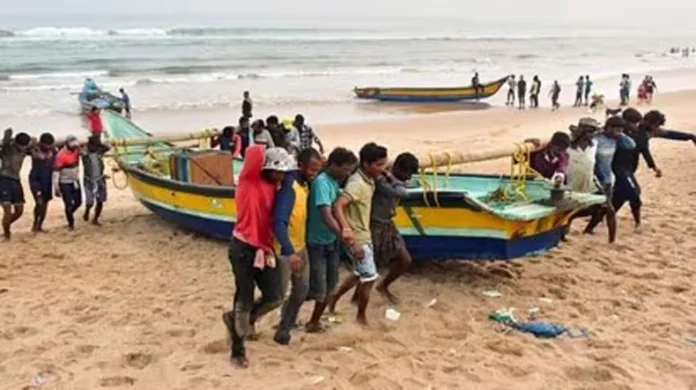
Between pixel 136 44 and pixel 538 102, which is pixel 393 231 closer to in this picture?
pixel 538 102

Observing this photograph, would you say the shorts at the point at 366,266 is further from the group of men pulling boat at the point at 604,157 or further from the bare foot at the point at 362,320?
the group of men pulling boat at the point at 604,157

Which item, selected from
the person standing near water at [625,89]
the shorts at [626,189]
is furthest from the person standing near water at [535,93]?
the shorts at [626,189]

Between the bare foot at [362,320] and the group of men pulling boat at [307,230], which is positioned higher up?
the group of men pulling boat at [307,230]

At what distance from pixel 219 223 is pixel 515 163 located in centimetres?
320

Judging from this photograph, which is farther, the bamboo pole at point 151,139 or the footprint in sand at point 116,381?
the bamboo pole at point 151,139

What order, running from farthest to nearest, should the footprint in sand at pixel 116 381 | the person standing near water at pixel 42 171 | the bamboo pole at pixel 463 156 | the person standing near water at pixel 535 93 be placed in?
the person standing near water at pixel 535 93, the person standing near water at pixel 42 171, the bamboo pole at pixel 463 156, the footprint in sand at pixel 116 381

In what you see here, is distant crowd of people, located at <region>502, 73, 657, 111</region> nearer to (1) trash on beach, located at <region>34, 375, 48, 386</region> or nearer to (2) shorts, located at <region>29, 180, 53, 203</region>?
(2) shorts, located at <region>29, 180, 53, 203</region>

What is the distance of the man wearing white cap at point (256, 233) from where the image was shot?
16.4ft

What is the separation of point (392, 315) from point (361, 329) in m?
0.40

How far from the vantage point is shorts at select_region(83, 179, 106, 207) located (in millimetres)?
9727

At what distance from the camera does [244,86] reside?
34781mm

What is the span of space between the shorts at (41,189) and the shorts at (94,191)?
0.47m

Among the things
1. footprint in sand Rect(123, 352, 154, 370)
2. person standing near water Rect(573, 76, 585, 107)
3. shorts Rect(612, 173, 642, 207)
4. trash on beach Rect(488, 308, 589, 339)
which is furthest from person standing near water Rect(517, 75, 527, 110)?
footprint in sand Rect(123, 352, 154, 370)

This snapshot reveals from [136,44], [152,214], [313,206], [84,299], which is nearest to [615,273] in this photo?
[313,206]
